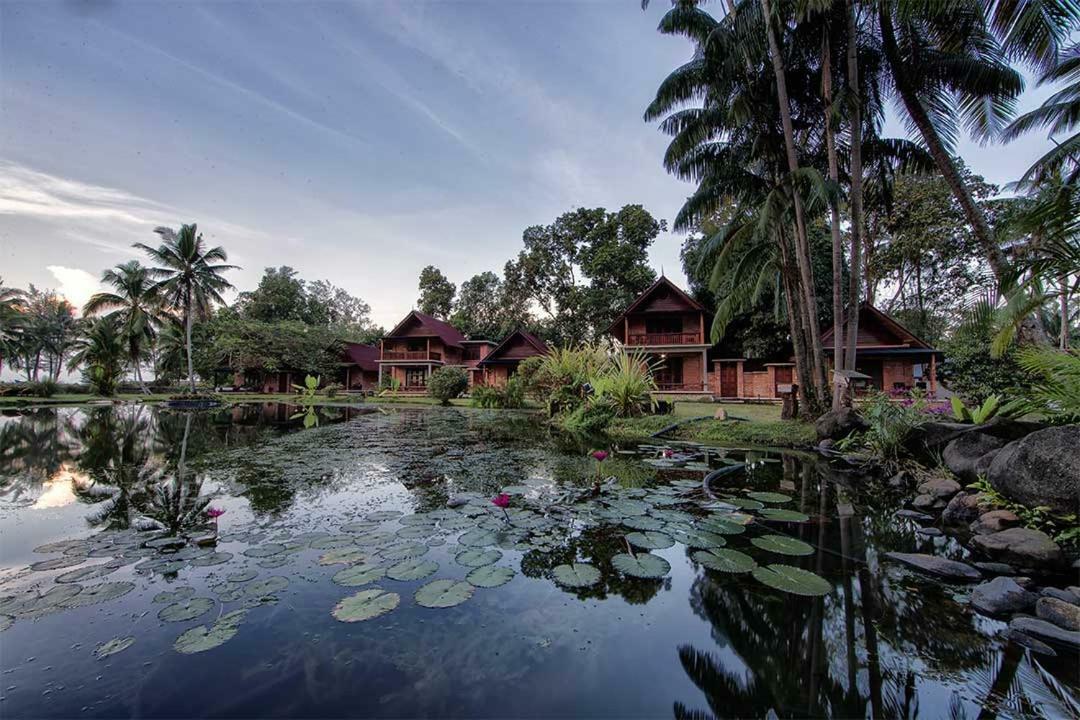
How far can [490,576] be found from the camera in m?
2.90

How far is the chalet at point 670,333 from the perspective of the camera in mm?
21062

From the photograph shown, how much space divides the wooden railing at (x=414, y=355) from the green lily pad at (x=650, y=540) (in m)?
27.1

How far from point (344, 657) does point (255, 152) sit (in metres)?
14.2

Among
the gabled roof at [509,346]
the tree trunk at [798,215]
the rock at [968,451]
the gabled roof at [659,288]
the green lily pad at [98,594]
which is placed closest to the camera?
the green lily pad at [98,594]

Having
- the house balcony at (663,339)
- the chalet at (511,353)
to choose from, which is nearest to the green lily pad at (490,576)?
the house balcony at (663,339)

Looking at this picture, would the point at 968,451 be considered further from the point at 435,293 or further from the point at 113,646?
the point at 435,293

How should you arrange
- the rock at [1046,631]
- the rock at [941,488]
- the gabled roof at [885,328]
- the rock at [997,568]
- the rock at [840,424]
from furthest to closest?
the gabled roof at [885,328]
the rock at [840,424]
the rock at [941,488]
the rock at [997,568]
the rock at [1046,631]

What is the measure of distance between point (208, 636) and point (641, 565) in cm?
252

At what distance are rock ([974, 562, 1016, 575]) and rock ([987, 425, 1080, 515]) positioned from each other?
0.93m

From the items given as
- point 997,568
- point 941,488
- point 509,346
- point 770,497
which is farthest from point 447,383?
point 997,568

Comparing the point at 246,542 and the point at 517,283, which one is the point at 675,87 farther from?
the point at 517,283

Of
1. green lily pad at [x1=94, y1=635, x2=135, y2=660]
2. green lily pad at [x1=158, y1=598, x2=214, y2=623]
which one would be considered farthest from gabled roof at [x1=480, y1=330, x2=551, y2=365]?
green lily pad at [x1=94, y1=635, x2=135, y2=660]

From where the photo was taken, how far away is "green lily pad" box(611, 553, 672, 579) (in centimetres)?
295

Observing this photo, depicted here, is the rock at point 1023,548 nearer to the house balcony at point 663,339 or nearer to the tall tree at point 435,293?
the house balcony at point 663,339
